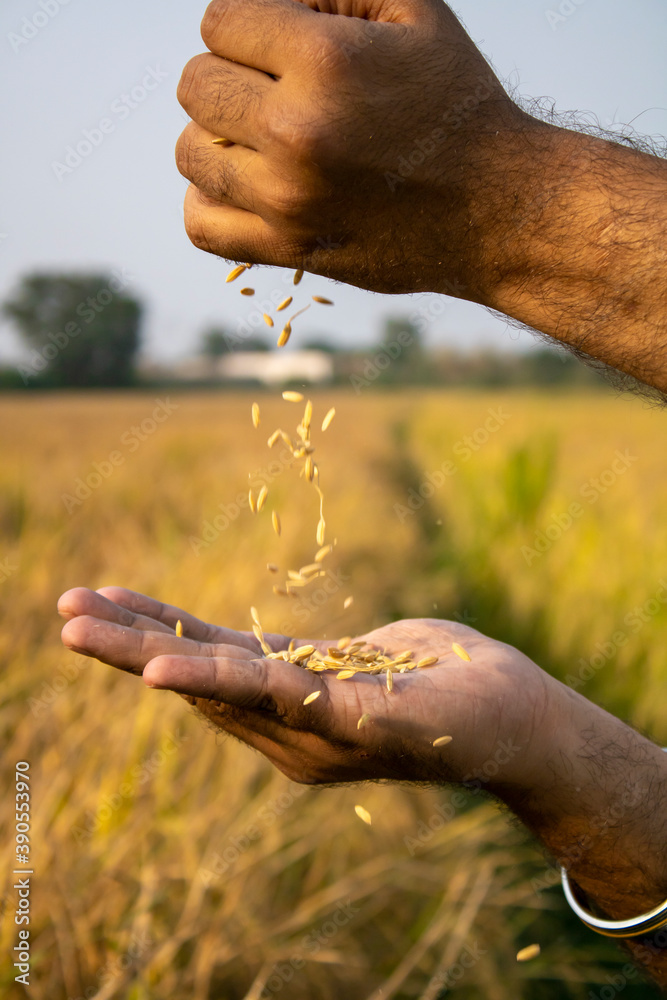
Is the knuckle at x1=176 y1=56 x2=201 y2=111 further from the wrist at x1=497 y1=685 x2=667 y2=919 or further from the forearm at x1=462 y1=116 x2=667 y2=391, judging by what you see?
the wrist at x1=497 y1=685 x2=667 y2=919

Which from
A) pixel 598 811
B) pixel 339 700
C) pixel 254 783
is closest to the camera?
pixel 339 700

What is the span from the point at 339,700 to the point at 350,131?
916 millimetres

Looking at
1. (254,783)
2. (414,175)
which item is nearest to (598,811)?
(414,175)

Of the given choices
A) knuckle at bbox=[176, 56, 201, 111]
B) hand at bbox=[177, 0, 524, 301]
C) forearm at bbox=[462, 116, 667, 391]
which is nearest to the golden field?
forearm at bbox=[462, 116, 667, 391]

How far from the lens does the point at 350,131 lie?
3.52ft

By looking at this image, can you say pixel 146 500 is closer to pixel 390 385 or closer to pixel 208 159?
pixel 208 159

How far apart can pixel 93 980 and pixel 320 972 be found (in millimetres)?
824

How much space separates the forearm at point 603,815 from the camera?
1.56 meters

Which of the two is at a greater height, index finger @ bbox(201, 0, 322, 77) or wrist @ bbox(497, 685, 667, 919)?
index finger @ bbox(201, 0, 322, 77)

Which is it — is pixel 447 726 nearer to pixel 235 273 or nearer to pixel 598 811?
pixel 598 811

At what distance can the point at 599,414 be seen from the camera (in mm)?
16766

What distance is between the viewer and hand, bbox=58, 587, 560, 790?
4.14ft

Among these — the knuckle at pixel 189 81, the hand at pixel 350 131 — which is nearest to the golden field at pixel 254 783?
the hand at pixel 350 131

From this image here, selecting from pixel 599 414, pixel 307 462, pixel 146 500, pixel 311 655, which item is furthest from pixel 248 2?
pixel 599 414
